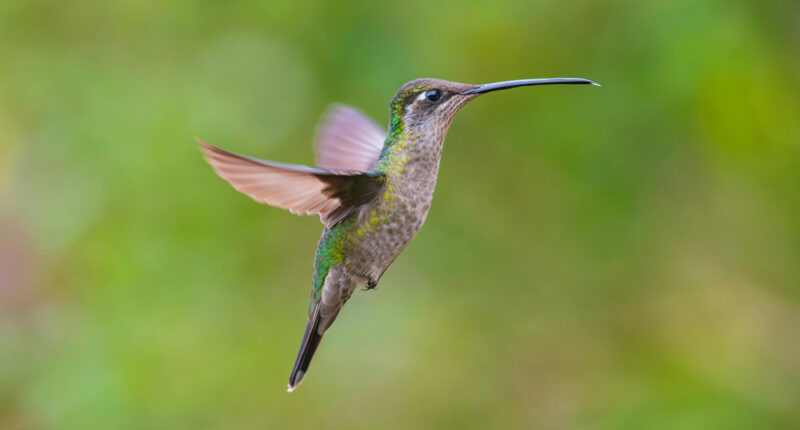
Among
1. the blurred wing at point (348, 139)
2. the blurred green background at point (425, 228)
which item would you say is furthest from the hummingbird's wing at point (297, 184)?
the blurred green background at point (425, 228)

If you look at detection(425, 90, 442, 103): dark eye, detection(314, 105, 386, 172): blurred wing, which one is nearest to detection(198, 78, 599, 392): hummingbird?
detection(425, 90, 442, 103): dark eye

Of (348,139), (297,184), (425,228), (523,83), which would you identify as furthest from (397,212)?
(425,228)

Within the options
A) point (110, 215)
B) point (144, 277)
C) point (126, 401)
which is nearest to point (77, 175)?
point (110, 215)

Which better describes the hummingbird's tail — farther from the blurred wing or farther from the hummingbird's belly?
the blurred wing

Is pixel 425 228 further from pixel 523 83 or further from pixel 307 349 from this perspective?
pixel 523 83

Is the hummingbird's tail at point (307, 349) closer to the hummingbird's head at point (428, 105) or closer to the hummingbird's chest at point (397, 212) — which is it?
the hummingbird's chest at point (397, 212)

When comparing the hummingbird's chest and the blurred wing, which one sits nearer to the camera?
the hummingbird's chest
